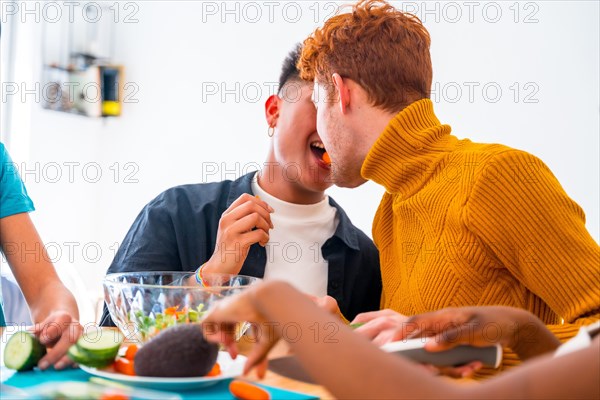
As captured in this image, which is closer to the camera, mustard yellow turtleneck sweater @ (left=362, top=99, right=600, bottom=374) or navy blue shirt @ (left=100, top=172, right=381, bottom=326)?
mustard yellow turtleneck sweater @ (left=362, top=99, right=600, bottom=374)

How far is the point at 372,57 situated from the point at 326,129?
0.67 feet

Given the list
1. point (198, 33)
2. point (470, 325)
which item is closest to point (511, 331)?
point (470, 325)

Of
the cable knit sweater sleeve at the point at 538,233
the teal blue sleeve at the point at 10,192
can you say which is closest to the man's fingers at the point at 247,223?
the teal blue sleeve at the point at 10,192

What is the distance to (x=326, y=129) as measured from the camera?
62.2 inches

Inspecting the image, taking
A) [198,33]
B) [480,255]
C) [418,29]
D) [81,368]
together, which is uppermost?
[198,33]

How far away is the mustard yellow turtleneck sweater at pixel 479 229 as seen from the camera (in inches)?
42.9

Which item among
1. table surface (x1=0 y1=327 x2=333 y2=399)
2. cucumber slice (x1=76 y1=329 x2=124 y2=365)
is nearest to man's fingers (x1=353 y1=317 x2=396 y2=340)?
table surface (x1=0 y1=327 x2=333 y2=399)

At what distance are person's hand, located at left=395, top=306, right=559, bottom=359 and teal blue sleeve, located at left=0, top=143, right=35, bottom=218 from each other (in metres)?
0.95

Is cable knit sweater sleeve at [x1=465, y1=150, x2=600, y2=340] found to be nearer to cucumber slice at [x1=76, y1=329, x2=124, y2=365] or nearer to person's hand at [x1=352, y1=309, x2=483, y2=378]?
person's hand at [x1=352, y1=309, x2=483, y2=378]

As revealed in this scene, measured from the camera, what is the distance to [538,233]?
1105mm

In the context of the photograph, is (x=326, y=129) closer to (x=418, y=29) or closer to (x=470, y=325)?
(x=418, y=29)

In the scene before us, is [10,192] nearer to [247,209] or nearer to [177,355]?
[247,209]

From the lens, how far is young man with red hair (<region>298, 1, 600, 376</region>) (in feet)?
3.59

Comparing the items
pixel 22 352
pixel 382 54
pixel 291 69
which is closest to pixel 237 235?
pixel 382 54
